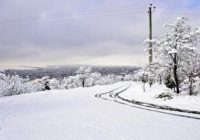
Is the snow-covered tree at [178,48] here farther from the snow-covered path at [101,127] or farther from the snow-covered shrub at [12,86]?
the snow-covered shrub at [12,86]

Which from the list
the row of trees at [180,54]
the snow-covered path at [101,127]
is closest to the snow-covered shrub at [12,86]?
the row of trees at [180,54]

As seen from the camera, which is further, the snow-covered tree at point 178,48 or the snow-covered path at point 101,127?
the snow-covered tree at point 178,48

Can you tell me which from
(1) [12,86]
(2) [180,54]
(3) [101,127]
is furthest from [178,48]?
(1) [12,86]

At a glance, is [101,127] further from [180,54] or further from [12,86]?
[12,86]

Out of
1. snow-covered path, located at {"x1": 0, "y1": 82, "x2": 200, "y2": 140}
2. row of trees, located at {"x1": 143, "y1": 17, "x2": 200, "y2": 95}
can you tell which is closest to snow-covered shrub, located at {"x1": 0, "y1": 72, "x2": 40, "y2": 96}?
row of trees, located at {"x1": 143, "y1": 17, "x2": 200, "y2": 95}

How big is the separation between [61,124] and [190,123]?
6236 millimetres

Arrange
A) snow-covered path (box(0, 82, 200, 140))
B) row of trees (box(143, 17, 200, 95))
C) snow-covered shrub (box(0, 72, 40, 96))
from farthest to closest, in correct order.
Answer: snow-covered shrub (box(0, 72, 40, 96))
row of trees (box(143, 17, 200, 95))
snow-covered path (box(0, 82, 200, 140))

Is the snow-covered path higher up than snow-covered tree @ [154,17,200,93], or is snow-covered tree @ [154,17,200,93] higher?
snow-covered tree @ [154,17,200,93]

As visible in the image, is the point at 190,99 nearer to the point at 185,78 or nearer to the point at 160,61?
the point at 185,78

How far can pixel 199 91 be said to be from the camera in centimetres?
2841

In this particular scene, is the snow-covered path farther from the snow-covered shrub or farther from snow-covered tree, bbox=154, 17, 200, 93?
the snow-covered shrub

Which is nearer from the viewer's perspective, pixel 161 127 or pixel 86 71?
pixel 161 127

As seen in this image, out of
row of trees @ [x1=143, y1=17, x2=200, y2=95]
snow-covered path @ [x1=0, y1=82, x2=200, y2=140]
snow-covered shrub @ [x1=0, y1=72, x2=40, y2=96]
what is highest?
row of trees @ [x1=143, y1=17, x2=200, y2=95]

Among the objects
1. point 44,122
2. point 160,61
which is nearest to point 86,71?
point 160,61
